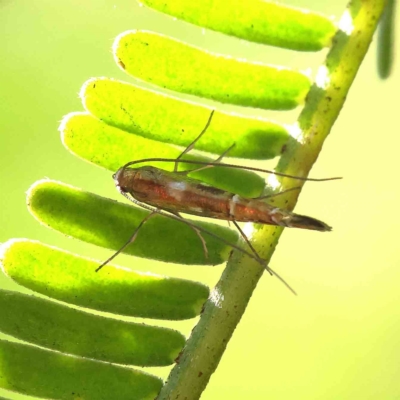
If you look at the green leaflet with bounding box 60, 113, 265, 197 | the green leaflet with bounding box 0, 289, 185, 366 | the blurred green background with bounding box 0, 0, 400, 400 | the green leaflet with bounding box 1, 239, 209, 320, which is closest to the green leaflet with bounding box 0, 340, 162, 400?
the green leaflet with bounding box 0, 289, 185, 366

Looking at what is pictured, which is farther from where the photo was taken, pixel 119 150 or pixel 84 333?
pixel 119 150

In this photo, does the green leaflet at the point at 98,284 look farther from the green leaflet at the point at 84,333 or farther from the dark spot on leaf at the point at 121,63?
the dark spot on leaf at the point at 121,63

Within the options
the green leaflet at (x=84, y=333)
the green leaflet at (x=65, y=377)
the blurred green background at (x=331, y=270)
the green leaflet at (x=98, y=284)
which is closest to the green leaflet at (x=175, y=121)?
the green leaflet at (x=98, y=284)

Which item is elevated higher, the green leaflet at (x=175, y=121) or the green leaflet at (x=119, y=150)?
the green leaflet at (x=175, y=121)

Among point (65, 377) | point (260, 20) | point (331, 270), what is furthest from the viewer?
point (331, 270)

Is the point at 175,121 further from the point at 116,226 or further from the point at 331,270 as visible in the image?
the point at 331,270

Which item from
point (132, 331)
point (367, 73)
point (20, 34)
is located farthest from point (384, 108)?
point (20, 34)

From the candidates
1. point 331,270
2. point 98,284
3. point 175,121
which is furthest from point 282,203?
point 331,270
